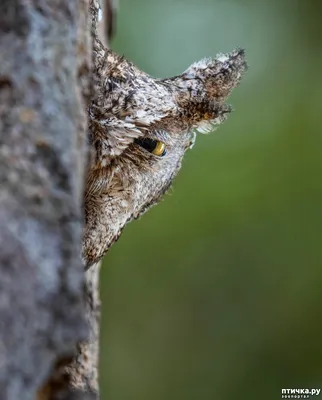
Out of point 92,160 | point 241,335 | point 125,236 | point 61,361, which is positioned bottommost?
point 61,361

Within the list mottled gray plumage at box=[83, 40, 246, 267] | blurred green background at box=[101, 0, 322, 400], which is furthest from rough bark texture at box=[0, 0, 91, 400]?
blurred green background at box=[101, 0, 322, 400]

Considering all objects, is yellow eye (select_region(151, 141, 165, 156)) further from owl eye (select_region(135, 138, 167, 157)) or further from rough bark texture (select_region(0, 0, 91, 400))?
rough bark texture (select_region(0, 0, 91, 400))

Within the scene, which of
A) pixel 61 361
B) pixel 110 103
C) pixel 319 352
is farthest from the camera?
pixel 319 352

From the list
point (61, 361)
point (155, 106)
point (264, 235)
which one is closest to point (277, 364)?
point (264, 235)

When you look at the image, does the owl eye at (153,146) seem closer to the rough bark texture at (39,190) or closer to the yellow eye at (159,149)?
the yellow eye at (159,149)

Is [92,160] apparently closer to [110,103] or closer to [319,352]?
[110,103]

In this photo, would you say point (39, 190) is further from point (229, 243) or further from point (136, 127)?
point (229, 243)

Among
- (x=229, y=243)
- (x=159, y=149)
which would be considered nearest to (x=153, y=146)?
(x=159, y=149)

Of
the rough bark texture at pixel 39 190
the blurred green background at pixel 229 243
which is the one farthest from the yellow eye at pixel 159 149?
the blurred green background at pixel 229 243
